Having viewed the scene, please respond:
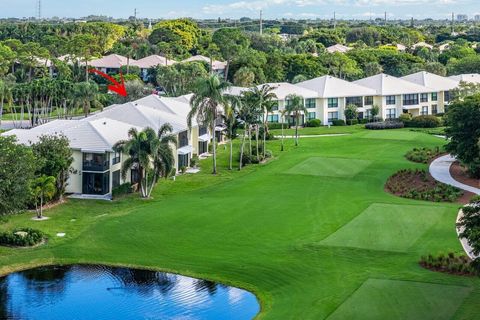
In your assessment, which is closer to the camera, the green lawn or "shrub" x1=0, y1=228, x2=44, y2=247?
the green lawn

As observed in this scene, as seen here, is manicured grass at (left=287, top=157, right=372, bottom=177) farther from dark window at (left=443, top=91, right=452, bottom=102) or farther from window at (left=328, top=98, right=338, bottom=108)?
dark window at (left=443, top=91, right=452, bottom=102)

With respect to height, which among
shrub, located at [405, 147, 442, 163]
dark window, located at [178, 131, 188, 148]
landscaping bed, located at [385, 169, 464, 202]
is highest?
dark window, located at [178, 131, 188, 148]

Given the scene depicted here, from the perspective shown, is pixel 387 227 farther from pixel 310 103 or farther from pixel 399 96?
pixel 399 96

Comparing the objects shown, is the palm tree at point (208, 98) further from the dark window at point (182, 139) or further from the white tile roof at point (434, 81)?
the white tile roof at point (434, 81)

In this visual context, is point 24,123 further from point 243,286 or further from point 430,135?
point 243,286

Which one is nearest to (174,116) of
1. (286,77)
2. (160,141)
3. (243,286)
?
(160,141)

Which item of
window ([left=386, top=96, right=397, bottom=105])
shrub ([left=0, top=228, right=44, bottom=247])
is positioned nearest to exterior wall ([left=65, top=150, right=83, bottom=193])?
shrub ([left=0, top=228, right=44, bottom=247])

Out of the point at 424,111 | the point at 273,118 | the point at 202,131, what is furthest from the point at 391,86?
the point at 202,131
